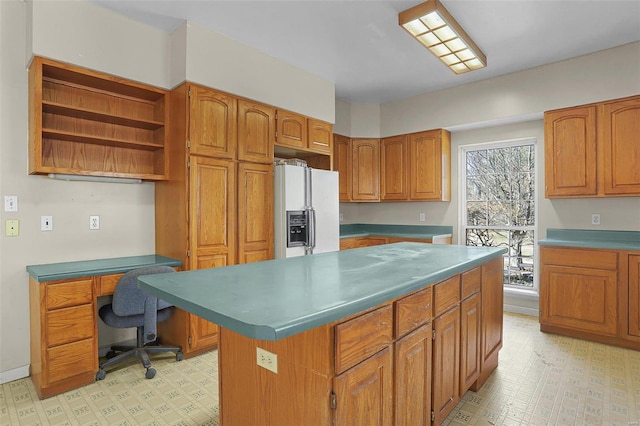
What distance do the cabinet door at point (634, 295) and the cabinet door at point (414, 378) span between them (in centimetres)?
257

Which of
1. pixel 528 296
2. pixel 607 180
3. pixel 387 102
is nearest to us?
pixel 607 180

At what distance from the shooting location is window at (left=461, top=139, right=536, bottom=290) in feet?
14.0

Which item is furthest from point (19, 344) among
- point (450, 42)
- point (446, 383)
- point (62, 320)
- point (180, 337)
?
point (450, 42)

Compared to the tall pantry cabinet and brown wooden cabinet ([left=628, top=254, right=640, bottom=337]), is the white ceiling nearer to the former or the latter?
the tall pantry cabinet

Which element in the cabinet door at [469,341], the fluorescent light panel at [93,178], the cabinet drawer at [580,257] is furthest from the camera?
the cabinet drawer at [580,257]

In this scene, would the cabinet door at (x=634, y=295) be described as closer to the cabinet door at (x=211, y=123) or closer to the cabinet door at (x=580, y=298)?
the cabinet door at (x=580, y=298)

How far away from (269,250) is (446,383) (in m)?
2.11

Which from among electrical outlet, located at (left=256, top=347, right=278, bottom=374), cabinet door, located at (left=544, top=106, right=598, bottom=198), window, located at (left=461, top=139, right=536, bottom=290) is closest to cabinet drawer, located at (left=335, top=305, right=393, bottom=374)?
electrical outlet, located at (left=256, top=347, right=278, bottom=374)

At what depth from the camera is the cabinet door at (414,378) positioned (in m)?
1.46

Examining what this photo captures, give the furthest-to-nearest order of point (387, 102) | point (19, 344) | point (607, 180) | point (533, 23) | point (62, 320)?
point (387, 102) → point (607, 180) → point (533, 23) → point (19, 344) → point (62, 320)

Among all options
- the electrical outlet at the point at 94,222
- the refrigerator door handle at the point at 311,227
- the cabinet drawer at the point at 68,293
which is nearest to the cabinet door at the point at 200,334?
the cabinet drawer at the point at 68,293

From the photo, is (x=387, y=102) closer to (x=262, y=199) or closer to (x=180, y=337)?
(x=262, y=199)

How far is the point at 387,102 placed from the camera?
5.13 meters

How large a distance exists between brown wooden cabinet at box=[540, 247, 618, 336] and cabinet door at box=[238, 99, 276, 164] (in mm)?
2973
